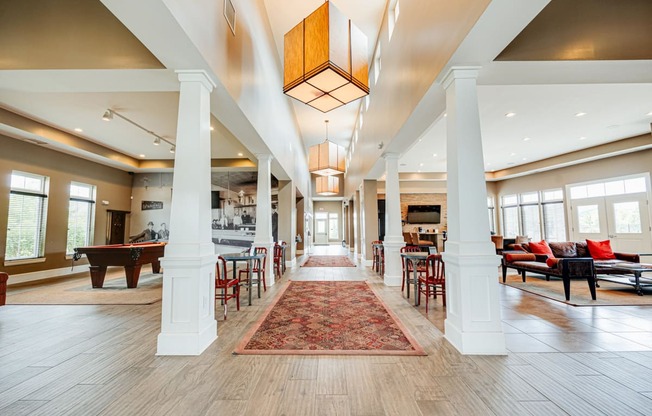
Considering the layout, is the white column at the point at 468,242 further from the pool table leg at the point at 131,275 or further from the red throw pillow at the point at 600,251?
the pool table leg at the point at 131,275

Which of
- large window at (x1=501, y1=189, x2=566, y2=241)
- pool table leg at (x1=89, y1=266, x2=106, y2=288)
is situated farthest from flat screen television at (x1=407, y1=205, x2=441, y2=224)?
pool table leg at (x1=89, y1=266, x2=106, y2=288)

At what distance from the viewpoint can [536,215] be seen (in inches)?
476

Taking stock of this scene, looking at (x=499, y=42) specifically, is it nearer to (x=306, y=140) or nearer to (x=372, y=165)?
(x=372, y=165)

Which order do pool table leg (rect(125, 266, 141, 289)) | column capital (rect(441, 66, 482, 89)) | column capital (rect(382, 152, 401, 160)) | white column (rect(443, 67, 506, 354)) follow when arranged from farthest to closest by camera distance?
column capital (rect(382, 152, 401, 160)) → pool table leg (rect(125, 266, 141, 289)) → column capital (rect(441, 66, 482, 89)) → white column (rect(443, 67, 506, 354))

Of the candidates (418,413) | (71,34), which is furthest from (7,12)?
(418,413)

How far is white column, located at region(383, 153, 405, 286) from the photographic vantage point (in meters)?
6.29

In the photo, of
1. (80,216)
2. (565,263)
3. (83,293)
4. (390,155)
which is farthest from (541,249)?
(80,216)

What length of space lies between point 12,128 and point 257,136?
5.63m

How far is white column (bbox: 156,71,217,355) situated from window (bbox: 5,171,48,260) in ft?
23.6

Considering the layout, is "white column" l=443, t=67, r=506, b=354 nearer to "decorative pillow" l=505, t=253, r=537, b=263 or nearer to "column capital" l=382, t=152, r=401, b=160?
"column capital" l=382, t=152, r=401, b=160

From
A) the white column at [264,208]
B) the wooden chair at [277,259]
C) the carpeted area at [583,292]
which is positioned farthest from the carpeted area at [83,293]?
the carpeted area at [583,292]

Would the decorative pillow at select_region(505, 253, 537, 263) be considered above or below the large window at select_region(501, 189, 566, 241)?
below

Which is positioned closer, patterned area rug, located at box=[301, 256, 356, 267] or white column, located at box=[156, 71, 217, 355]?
white column, located at box=[156, 71, 217, 355]

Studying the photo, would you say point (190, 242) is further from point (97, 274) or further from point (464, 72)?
point (97, 274)
